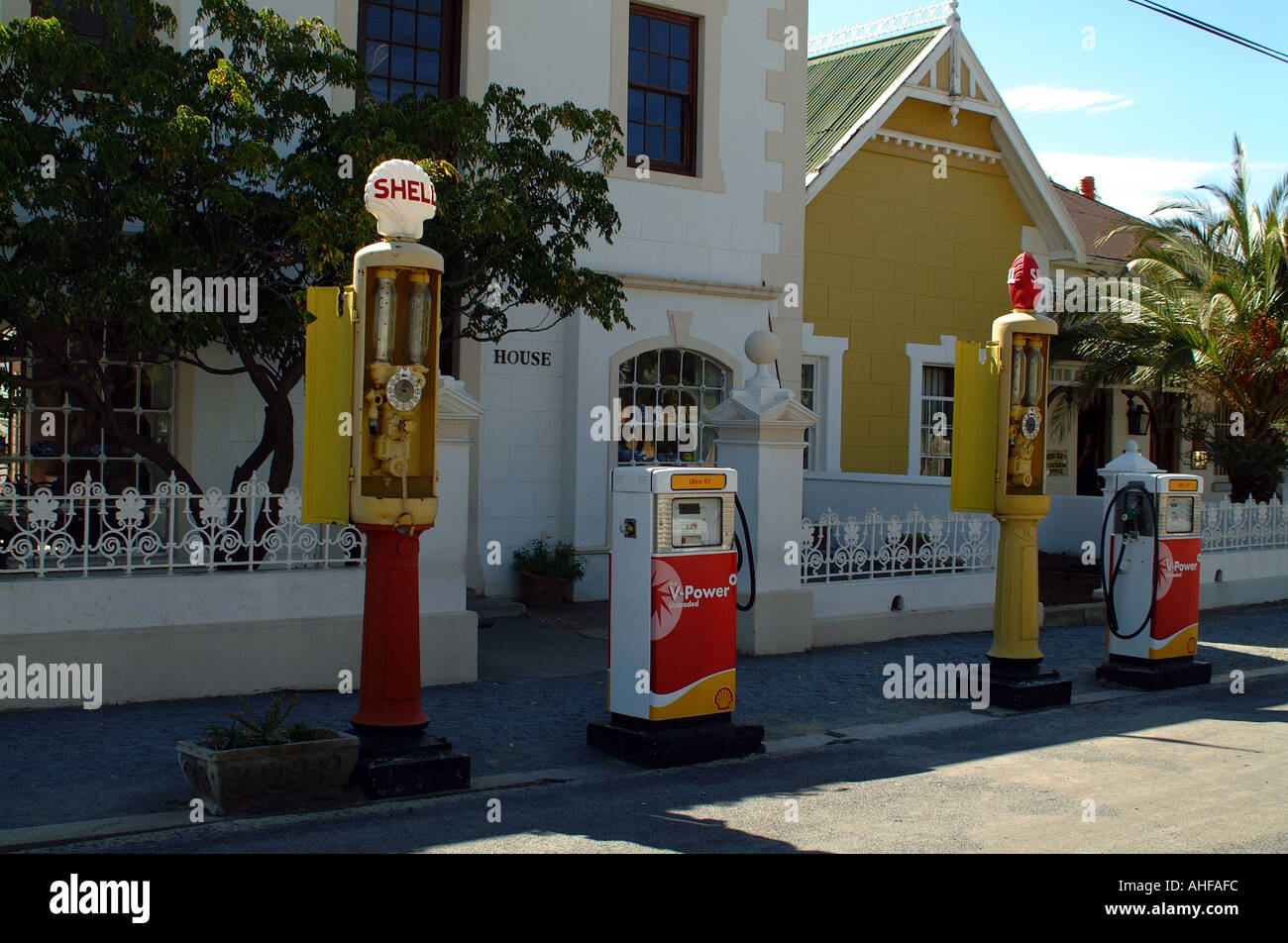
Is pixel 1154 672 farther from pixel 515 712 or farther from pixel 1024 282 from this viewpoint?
pixel 515 712

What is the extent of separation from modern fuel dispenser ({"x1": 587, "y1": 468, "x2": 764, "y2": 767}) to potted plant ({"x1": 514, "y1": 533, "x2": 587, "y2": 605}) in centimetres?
479

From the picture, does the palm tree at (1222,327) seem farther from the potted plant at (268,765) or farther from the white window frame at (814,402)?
the potted plant at (268,765)

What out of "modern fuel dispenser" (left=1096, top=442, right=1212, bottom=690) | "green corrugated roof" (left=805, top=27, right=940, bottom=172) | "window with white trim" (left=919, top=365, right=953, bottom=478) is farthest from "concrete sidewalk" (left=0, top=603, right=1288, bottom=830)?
"green corrugated roof" (left=805, top=27, right=940, bottom=172)

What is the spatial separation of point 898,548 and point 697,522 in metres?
4.90

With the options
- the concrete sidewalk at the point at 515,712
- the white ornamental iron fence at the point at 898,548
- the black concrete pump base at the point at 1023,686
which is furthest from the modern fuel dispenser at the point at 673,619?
the white ornamental iron fence at the point at 898,548

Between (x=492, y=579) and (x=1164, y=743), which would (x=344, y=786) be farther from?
(x=492, y=579)

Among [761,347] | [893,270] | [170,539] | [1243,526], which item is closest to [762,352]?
[761,347]

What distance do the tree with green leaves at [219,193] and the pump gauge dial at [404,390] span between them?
7.87ft

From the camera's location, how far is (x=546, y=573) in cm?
1266

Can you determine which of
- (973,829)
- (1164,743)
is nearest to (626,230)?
(1164,743)

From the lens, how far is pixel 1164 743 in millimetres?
8367

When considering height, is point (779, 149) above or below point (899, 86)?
below

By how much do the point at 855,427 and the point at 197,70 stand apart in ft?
34.4

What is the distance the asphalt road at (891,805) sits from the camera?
19.4 ft
